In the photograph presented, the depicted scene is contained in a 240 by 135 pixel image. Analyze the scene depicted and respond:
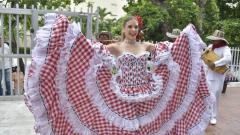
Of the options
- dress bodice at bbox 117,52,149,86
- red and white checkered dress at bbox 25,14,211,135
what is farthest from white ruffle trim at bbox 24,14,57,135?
dress bodice at bbox 117,52,149,86

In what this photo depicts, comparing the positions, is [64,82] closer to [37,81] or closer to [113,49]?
[37,81]

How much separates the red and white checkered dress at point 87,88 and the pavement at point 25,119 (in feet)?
6.61

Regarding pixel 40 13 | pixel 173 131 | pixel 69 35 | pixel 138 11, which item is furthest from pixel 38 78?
pixel 138 11

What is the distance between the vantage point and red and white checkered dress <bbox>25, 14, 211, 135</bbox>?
366cm

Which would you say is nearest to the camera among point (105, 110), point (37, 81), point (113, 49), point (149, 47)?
point (37, 81)

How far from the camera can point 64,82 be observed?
3.76m

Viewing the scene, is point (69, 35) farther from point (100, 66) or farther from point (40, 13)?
point (40, 13)

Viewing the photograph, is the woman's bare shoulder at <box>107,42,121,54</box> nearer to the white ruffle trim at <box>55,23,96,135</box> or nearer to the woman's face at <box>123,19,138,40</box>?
the woman's face at <box>123,19,138,40</box>

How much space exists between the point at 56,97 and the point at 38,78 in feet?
0.83

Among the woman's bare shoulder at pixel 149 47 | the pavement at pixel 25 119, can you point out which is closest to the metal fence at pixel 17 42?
the pavement at pixel 25 119

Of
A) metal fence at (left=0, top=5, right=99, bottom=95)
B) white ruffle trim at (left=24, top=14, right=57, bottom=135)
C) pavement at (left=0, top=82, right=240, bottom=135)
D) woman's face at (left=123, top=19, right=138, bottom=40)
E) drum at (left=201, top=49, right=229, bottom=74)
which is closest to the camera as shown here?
white ruffle trim at (left=24, top=14, right=57, bottom=135)

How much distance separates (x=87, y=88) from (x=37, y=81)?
478 mm

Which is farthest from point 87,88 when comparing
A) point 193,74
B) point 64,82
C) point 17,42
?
point 17,42

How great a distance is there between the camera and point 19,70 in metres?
8.03
